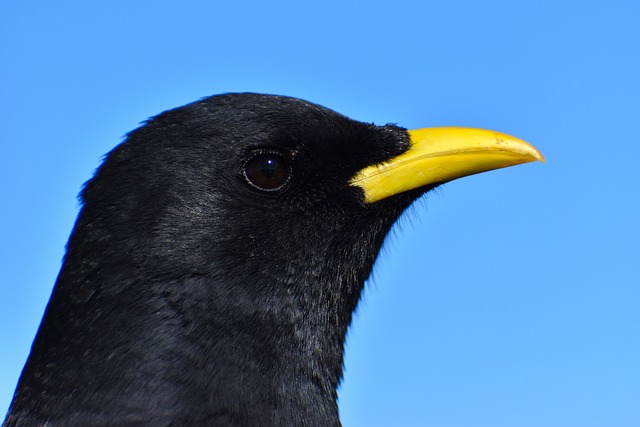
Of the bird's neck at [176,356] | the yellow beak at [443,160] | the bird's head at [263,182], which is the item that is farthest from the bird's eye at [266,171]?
the bird's neck at [176,356]

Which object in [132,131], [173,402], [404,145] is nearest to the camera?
[173,402]

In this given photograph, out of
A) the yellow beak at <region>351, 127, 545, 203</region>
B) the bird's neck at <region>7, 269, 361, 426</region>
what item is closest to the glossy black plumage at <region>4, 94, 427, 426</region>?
the bird's neck at <region>7, 269, 361, 426</region>

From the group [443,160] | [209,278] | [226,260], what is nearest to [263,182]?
[226,260]

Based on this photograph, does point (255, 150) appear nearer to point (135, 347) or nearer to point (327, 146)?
point (327, 146)

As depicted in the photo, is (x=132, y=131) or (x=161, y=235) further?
(x=132, y=131)

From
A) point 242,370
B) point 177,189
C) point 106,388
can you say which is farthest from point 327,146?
point 106,388

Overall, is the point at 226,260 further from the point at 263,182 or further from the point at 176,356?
the point at 176,356

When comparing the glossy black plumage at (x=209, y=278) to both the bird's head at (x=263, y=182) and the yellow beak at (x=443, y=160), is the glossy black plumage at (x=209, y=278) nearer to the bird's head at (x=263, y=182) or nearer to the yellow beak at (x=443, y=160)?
the bird's head at (x=263, y=182)
